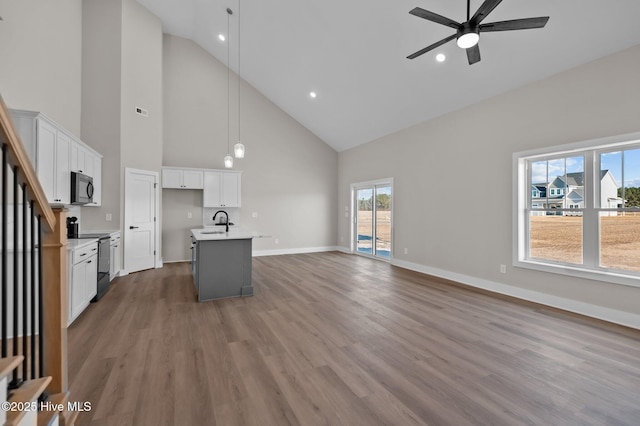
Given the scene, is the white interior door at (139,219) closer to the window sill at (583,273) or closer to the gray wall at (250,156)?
the gray wall at (250,156)

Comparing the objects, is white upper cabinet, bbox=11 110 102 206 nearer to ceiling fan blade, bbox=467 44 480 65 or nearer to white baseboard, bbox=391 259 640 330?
ceiling fan blade, bbox=467 44 480 65

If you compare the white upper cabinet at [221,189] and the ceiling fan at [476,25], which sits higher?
the ceiling fan at [476,25]

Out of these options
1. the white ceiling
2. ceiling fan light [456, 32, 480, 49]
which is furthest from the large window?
ceiling fan light [456, 32, 480, 49]

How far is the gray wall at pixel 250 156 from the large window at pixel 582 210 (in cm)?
543

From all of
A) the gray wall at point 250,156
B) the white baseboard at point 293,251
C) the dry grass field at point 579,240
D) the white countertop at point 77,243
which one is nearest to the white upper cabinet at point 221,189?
the gray wall at point 250,156

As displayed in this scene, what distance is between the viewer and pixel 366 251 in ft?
26.5

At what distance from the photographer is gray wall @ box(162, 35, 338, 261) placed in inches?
280

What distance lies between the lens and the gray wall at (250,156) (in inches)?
280

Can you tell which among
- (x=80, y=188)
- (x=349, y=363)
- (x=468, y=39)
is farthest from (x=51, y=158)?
(x=468, y=39)

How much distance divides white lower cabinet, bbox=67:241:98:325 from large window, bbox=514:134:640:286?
5.74 m

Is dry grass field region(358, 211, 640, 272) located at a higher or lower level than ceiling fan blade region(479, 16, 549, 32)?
lower

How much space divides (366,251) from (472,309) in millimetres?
4316

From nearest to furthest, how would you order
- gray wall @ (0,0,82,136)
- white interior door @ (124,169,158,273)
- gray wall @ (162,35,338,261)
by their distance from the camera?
1. gray wall @ (0,0,82,136)
2. white interior door @ (124,169,158,273)
3. gray wall @ (162,35,338,261)

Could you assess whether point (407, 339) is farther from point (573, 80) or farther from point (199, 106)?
point (199, 106)
